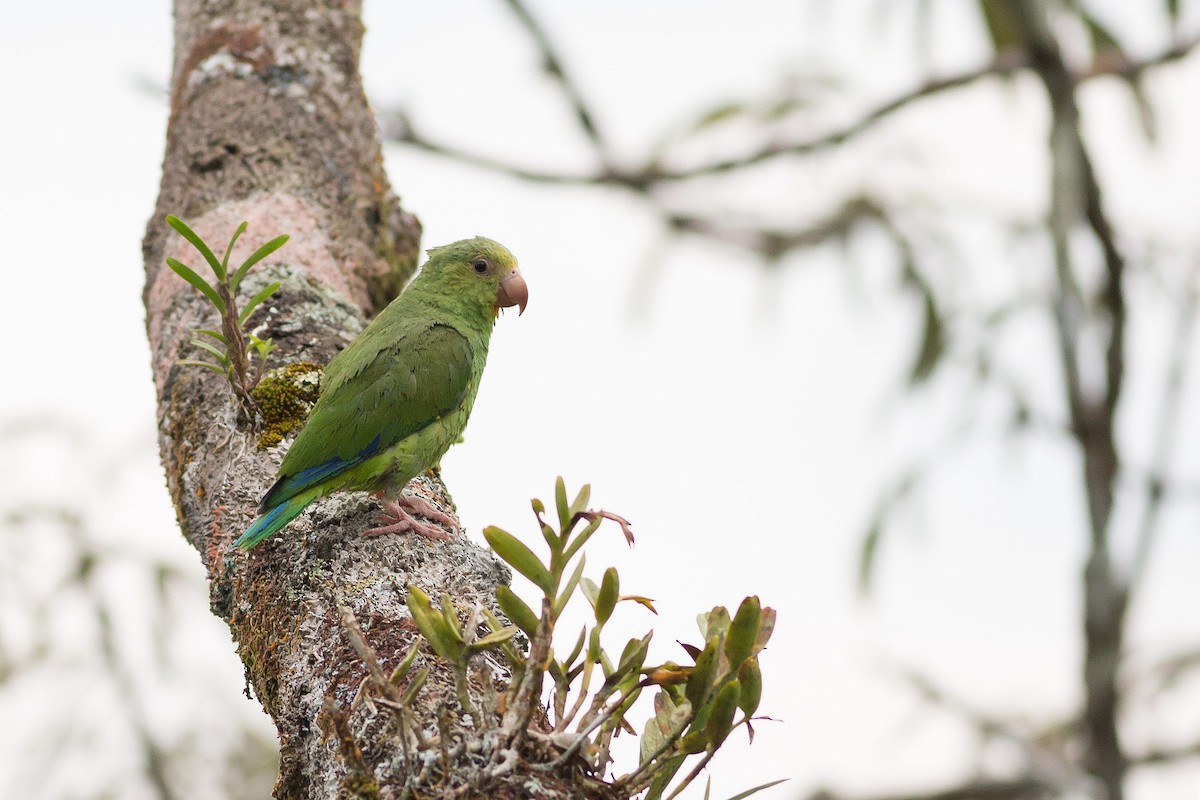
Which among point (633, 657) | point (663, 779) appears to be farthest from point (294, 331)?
point (663, 779)

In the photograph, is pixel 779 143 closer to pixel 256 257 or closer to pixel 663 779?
pixel 256 257

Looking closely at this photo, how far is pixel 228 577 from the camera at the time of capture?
8.96 feet

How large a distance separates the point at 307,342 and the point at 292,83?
1014 mm

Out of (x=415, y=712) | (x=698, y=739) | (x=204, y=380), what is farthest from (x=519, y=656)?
(x=204, y=380)

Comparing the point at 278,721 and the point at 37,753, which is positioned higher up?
the point at 37,753

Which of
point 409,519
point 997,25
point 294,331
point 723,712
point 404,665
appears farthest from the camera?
point 997,25

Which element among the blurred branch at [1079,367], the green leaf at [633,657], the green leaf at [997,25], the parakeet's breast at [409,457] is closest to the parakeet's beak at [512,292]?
the parakeet's breast at [409,457]

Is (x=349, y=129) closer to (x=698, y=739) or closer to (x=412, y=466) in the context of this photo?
(x=412, y=466)

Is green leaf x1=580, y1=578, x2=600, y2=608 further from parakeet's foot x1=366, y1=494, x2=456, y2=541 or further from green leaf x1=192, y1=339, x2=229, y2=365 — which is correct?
green leaf x1=192, y1=339, x2=229, y2=365

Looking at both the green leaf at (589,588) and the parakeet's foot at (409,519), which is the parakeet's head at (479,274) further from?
the green leaf at (589,588)

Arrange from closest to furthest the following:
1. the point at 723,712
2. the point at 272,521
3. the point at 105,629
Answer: the point at 723,712
the point at 272,521
the point at 105,629

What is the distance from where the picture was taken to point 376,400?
3.54 metres

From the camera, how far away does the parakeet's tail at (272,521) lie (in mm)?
2656

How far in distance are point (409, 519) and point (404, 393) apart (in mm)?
886
